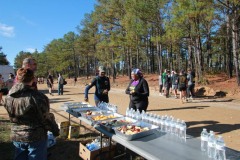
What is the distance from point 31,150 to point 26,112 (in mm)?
497

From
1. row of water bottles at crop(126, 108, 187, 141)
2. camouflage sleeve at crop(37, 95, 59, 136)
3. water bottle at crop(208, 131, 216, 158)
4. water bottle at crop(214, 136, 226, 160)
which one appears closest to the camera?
Result: water bottle at crop(214, 136, 226, 160)

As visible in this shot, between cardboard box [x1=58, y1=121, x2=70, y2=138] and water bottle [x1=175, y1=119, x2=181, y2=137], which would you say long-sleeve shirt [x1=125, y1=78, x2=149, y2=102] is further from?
water bottle [x1=175, y1=119, x2=181, y2=137]

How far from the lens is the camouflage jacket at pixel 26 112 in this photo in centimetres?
274

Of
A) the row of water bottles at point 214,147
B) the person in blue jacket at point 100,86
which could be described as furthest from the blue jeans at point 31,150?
the person in blue jacket at point 100,86

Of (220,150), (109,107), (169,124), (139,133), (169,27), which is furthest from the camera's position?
(169,27)

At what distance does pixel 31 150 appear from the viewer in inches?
113

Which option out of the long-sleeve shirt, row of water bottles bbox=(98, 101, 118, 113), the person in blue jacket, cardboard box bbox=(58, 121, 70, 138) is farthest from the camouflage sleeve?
the person in blue jacket

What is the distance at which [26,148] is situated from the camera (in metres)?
2.91

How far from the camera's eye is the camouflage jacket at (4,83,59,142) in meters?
2.74

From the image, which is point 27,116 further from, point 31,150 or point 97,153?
point 97,153

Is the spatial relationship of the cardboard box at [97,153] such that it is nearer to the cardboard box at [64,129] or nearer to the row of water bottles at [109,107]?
the row of water bottles at [109,107]

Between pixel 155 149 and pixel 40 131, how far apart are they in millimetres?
1451

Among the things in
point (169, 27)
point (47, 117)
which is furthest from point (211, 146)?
point (169, 27)

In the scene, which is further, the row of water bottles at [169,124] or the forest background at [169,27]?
the forest background at [169,27]
